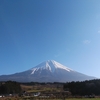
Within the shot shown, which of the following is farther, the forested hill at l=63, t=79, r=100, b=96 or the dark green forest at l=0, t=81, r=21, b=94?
the dark green forest at l=0, t=81, r=21, b=94

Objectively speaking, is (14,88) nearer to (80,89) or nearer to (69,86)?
(69,86)

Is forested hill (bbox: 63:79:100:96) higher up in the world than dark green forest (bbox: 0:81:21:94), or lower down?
lower down

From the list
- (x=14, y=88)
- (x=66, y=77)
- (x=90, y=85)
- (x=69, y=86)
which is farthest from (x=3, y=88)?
(x=66, y=77)

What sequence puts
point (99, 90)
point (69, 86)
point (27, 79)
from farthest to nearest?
point (27, 79) < point (69, 86) < point (99, 90)

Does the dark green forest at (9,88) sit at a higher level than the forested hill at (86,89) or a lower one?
higher

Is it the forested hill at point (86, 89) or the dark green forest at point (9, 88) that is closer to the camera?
the forested hill at point (86, 89)

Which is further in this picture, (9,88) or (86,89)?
(9,88)

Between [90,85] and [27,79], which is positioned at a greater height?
[27,79]

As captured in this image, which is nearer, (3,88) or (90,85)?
(90,85)

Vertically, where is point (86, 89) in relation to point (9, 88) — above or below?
below

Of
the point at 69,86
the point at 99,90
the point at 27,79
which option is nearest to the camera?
the point at 99,90
